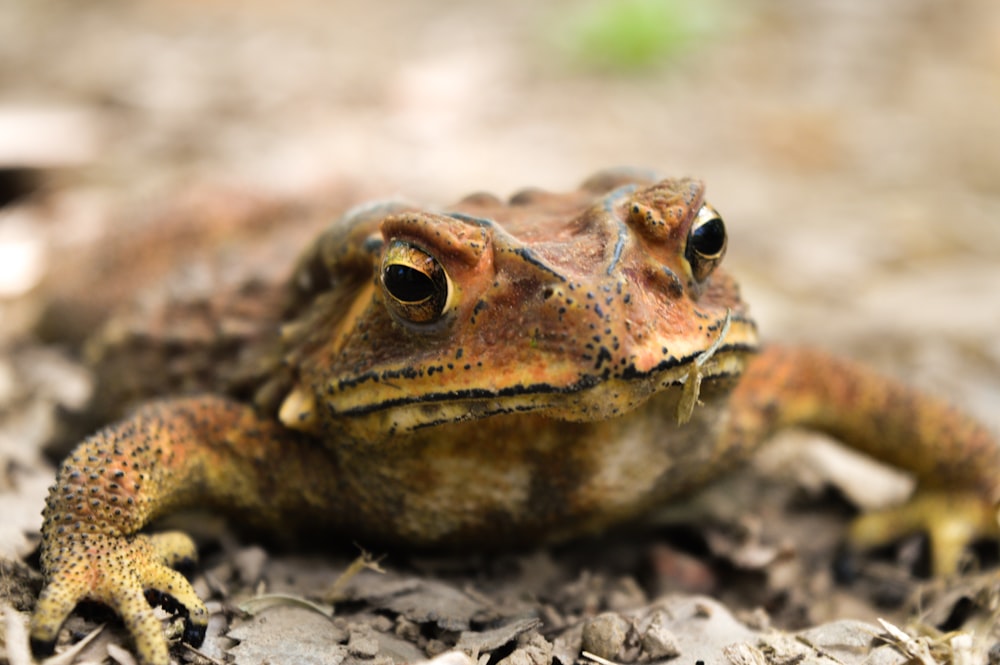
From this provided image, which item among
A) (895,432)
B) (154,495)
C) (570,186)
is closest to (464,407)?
(154,495)

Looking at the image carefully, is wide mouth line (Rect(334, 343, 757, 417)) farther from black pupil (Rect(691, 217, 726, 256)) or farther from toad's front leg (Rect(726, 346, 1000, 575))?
toad's front leg (Rect(726, 346, 1000, 575))

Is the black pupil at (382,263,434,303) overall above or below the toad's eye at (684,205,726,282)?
below

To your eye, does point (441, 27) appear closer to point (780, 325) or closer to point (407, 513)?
point (780, 325)

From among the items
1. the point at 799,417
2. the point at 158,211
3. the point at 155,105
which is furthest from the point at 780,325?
the point at 155,105

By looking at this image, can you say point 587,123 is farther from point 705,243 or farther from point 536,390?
point 536,390

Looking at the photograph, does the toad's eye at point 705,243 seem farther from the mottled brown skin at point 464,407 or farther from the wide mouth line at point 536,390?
the wide mouth line at point 536,390

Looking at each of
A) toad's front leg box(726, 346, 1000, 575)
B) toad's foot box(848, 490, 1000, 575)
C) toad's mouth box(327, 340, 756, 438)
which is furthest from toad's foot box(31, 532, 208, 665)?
toad's foot box(848, 490, 1000, 575)
